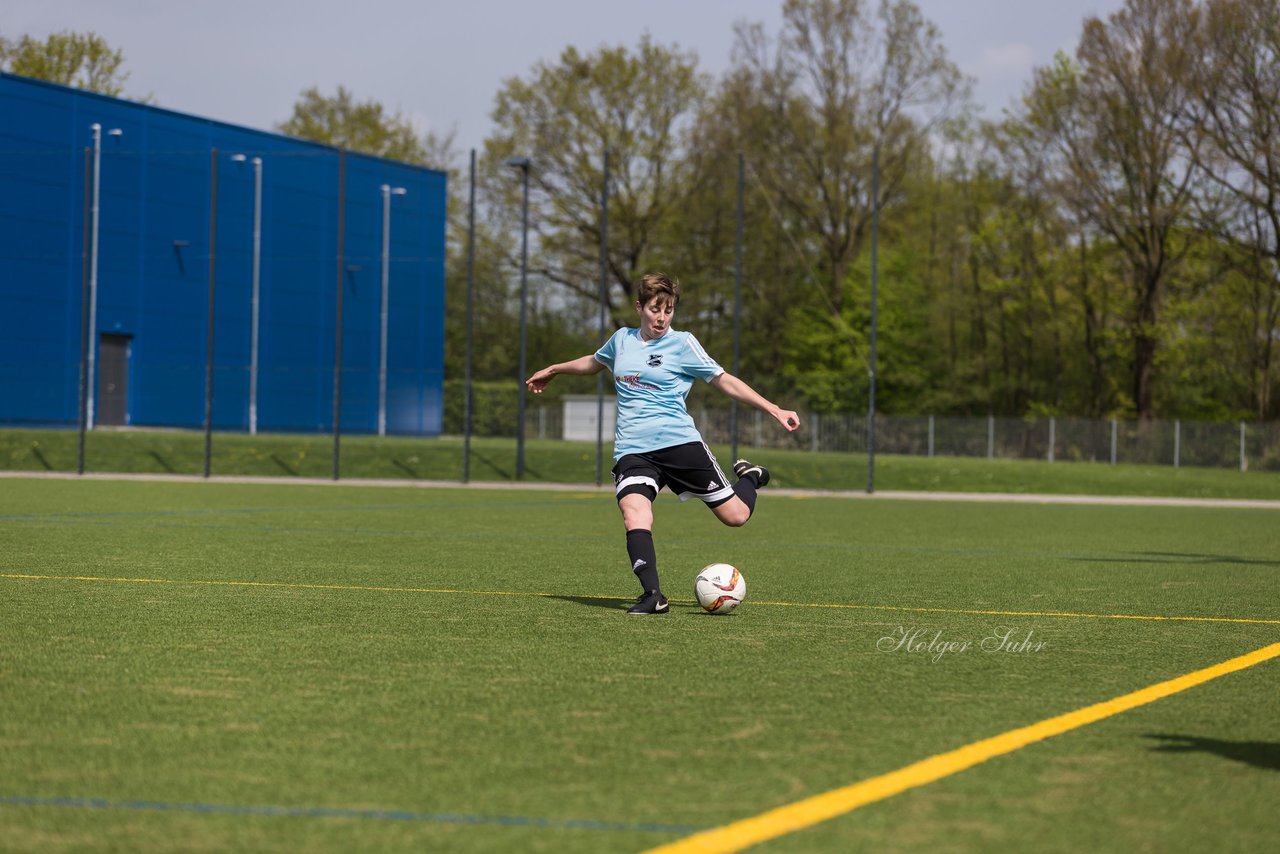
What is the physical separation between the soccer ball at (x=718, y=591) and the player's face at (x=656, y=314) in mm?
1417

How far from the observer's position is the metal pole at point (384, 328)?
1511 inches

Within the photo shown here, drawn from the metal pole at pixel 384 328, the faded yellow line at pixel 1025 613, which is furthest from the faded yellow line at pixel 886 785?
the metal pole at pixel 384 328

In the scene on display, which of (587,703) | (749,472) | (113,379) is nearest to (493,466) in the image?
(113,379)

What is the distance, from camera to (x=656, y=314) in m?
8.94

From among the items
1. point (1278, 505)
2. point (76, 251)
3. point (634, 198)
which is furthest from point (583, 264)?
point (1278, 505)

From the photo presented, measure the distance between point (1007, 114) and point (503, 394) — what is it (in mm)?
20649

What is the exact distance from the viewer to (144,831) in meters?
4.01

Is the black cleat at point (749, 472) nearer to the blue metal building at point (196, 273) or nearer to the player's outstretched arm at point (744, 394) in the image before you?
the player's outstretched arm at point (744, 394)

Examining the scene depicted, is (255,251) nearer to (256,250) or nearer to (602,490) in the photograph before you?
(256,250)

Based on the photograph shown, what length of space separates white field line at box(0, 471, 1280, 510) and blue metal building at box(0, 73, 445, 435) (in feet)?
17.7

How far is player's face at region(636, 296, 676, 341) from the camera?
892 cm

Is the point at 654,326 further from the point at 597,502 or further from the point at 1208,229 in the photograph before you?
the point at 1208,229

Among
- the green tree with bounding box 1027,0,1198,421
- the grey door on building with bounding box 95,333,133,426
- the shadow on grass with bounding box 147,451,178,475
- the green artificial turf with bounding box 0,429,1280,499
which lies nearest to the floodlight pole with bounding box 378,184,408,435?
the green artificial turf with bounding box 0,429,1280,499

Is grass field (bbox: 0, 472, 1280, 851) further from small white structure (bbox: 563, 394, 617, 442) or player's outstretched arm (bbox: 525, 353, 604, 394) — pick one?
small white structure (bbox: 563, 394, 617, 442)
